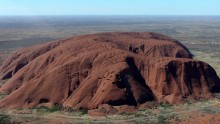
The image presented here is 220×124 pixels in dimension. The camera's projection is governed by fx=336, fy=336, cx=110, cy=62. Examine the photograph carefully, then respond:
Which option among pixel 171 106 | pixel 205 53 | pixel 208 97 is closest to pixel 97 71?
pixel 171 106

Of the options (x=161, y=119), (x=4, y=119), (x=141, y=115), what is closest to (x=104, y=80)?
(x=141, y=115)

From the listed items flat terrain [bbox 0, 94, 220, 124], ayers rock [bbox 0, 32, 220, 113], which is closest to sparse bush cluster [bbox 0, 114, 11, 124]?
flat terrain [bbox 0, 94, 220, 124]

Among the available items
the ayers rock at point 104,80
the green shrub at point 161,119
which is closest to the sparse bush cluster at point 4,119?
the ayers rock at point 104,80

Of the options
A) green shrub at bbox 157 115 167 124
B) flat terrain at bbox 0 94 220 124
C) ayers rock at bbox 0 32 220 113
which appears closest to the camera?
green shrub at bbox 157 115 167 124

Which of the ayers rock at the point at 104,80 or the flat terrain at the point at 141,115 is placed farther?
the ayers rock at the point at 104,80

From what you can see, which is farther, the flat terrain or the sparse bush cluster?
the flat terrain

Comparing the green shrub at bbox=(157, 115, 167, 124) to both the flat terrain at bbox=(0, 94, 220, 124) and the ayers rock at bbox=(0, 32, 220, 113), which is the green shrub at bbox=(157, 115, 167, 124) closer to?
the flat terrain at bbox=(0, 94, 220, 124)

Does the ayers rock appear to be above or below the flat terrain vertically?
above

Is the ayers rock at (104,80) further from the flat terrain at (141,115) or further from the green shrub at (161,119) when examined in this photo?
the green shrub at (161,119)

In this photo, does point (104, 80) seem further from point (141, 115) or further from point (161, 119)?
point (161, 119)
